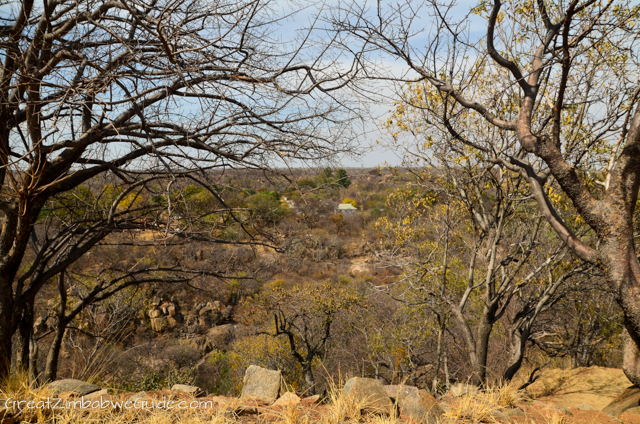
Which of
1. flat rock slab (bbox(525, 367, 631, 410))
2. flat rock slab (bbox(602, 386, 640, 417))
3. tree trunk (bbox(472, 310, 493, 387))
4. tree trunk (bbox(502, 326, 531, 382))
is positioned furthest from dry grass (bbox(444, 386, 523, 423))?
flat rock slab (bbox(525, 367, 631, 410))

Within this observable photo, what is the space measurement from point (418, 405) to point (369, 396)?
1.52ft

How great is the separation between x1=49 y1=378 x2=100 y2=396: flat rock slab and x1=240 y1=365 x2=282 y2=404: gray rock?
1.64 meters

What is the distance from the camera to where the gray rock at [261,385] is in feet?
13.8

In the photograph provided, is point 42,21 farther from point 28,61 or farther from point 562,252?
point 562,252

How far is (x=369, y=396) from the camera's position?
3.73 metres

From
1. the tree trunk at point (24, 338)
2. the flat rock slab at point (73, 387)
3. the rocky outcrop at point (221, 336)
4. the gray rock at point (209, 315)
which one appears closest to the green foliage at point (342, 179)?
the flat rock slab at point (73, 387)

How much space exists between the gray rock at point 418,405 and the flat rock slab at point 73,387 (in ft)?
10.6

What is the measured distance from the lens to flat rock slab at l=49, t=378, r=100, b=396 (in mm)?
4094

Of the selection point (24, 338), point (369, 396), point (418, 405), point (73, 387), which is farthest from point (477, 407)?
point (24, 338)

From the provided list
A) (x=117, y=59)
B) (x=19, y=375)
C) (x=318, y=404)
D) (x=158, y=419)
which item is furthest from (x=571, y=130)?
(x=19, y=375)

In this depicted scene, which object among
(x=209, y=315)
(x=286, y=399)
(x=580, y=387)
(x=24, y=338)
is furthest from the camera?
(x=209, y=315)

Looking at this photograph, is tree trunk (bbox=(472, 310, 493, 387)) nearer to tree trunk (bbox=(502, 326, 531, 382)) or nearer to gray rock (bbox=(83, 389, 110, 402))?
tree trunk (bbox=(502, 326, 531, 382))

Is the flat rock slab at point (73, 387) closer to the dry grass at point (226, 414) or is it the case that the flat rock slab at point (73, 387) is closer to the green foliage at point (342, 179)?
the dry grass at point (226, 414)

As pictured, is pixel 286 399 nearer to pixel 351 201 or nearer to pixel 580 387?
pixel 580 387
